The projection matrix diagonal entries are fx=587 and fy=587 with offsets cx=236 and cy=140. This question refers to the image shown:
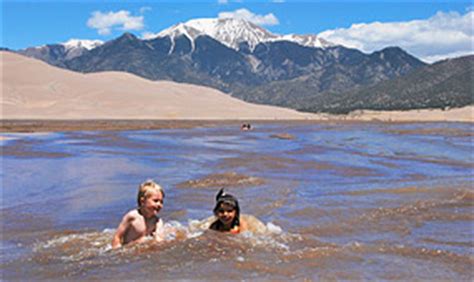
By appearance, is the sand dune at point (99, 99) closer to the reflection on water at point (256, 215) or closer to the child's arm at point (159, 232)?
the reflection on water at point (256, 215)

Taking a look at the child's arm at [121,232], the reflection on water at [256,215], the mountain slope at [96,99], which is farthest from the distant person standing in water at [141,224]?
the mountain slope at [96,99]

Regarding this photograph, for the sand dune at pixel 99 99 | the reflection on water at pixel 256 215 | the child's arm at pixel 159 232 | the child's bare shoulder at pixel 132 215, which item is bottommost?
the reflection on water at pixel 256 215

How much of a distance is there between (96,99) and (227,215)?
8597 cm

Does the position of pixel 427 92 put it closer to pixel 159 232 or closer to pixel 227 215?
pixel 227 215

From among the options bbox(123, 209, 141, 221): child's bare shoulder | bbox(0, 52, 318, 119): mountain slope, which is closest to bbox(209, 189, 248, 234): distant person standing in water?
bbox(123, 209, 141, 221): child's bare shoulder

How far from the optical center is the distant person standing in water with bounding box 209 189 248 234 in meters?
7.42

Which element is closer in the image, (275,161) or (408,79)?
(275,161)

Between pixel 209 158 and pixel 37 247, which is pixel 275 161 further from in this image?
pixel 37 247

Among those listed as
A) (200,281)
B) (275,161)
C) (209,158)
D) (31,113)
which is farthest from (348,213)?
(31,113)

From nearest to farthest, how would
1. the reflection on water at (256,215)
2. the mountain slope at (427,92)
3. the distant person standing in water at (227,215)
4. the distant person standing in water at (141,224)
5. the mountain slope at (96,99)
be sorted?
the reflection on water at (256,215)
the distant person standing in water at (141,224)
the distant person standing in water at (227,215)
the mountain slope at (96,99)
the mountain slope at (427,92)

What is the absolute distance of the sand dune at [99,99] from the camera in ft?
260

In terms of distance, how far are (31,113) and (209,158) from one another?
192 feet

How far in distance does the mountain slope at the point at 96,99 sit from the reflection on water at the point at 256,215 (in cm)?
5809

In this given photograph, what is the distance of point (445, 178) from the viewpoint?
15.0 m
